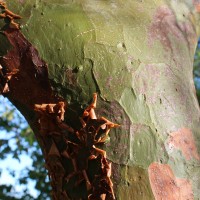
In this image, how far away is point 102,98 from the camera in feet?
2.83

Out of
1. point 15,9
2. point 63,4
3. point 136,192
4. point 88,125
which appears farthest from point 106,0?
point 136,192

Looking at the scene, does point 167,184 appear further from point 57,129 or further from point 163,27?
point 163,27

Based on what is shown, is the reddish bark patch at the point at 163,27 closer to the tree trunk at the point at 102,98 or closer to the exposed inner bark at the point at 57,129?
the tree trunk at the point at 102,98

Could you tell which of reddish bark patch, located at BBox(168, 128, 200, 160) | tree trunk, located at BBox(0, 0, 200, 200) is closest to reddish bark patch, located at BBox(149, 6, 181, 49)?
tree trunk, located at BBox(0, 0, 200, 200)

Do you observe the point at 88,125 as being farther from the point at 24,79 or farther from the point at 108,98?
the point at 24,79

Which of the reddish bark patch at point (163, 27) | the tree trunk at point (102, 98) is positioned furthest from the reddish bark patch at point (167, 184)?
the reddish bark patch at point (163, 27)

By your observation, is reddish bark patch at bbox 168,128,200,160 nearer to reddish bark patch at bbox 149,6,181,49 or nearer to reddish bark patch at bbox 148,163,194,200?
reddish bark patch at bbox 148,163,194,200

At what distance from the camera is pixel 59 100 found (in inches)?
34.6

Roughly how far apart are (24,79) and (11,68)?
0.13ft

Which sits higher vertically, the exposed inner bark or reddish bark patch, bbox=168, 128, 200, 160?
the exposed inner bark

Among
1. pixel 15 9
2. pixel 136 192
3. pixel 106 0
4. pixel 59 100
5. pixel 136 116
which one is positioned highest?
pixel 15 9

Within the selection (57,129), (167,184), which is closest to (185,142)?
(167,184)

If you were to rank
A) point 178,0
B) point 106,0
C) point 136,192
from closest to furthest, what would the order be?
point 136,192 < point 106,0 < point 178,0

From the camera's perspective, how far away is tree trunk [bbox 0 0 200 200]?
0.84 m
